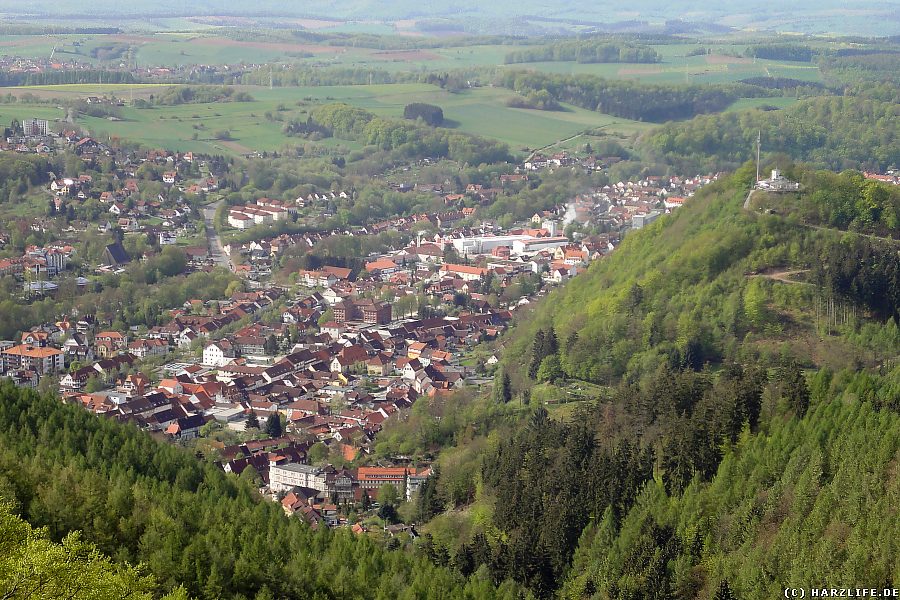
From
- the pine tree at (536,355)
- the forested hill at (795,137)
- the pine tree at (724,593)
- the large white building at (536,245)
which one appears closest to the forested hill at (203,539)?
the pine tree at (724,593)

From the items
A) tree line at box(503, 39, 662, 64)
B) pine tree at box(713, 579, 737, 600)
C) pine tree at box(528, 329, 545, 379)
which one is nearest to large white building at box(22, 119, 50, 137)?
pine tree at box(528, 329, 545, 379)

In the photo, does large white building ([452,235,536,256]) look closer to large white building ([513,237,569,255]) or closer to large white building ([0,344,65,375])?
large white building ([513,237,569,255])

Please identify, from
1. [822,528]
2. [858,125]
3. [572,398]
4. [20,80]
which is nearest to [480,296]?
[572,398]

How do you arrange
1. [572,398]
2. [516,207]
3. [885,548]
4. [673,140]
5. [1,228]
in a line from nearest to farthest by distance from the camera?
[885,548] < [572,398] < [1,228] < [516,207] < [673,140]

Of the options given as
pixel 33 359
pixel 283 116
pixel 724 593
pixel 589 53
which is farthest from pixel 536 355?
pixel 589 53

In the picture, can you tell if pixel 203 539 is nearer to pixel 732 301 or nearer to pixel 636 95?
pixel 732 301

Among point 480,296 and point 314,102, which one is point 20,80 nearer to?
point 314,102
